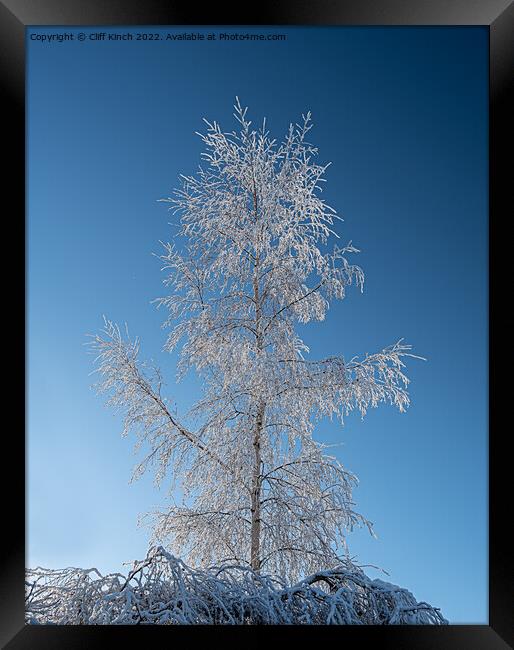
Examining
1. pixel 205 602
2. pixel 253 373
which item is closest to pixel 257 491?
pixel 253 373

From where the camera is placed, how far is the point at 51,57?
3.48m

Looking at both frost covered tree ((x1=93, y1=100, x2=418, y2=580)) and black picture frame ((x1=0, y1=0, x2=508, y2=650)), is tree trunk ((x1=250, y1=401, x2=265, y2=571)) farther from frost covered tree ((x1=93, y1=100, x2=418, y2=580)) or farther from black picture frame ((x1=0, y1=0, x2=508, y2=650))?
black picture frame ((x1=0, y1=0, x2=508, y2=650))

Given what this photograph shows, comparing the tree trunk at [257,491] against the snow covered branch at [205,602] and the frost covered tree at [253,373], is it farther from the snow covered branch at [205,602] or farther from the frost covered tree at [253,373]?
the snow covered branch at [205,602]

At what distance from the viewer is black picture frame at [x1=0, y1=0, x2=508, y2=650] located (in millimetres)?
2357

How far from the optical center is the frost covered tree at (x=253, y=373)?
12.3 feet

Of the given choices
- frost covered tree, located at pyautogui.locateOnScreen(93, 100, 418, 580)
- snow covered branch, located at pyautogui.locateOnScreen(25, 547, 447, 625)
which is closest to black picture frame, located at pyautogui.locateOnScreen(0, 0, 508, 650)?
snow covered branch, located at pyautogui.locateOnScreen(25, 547, 447, 625)
